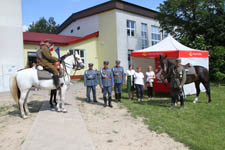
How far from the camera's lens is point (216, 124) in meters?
5.37

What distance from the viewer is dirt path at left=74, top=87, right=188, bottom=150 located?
400 cm

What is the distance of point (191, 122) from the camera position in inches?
219

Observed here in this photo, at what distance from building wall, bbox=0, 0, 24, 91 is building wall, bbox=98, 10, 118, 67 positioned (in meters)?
8.33

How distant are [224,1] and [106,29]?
35.7 feet

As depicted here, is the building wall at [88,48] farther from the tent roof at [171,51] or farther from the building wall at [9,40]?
the tent roof at [171,51]

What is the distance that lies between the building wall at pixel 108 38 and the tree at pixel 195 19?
15.9ft

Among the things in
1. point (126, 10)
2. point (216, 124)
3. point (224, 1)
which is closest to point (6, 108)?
point (216, 124)

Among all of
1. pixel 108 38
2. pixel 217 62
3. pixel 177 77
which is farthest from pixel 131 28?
pixel 177 77

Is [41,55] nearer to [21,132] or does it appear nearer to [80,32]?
[21,132]

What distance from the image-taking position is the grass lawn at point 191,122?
4.24 metres

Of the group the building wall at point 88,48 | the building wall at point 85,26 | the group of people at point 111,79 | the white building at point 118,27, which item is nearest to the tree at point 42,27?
the building wall at point 85,26

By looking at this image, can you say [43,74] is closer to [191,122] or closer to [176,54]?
[191,122]

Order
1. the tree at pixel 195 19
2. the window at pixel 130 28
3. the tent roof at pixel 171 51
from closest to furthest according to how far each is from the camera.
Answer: the tent roof at pixel 171 51
the tree at pixel 195 19
the window at pixel 130 28

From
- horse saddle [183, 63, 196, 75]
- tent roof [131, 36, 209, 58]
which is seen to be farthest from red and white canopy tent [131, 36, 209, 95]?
horse saddle [183, 63, 196, 75]
